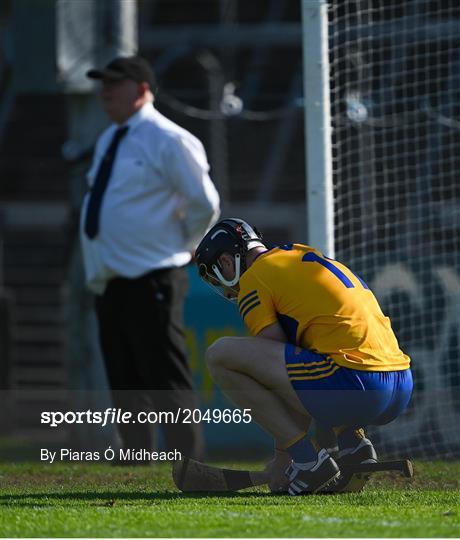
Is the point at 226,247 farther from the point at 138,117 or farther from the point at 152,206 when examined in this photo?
the point at 138,117

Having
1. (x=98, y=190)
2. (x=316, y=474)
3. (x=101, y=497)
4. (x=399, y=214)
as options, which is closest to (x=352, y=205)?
(x=399, y=214)

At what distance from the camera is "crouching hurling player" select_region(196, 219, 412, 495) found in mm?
5383

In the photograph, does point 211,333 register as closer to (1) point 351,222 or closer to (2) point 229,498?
(1) point 351,222

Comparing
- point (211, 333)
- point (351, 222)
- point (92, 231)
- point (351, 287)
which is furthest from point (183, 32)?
point (351, 287)

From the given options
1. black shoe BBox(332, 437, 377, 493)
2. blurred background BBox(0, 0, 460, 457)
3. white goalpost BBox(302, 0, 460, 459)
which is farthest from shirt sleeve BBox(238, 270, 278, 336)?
blurred background BBox(0, 0, 460, 457)

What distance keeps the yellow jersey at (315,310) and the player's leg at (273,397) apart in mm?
110

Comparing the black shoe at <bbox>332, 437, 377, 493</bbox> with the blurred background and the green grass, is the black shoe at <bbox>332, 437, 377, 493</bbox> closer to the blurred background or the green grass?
the green grass

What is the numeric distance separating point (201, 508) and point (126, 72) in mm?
3239

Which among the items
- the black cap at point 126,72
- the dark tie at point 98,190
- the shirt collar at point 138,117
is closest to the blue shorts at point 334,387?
the dark tie at point 98,190

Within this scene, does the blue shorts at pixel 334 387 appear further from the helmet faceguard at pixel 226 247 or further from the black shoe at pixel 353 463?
the helmet faceguard at pixel 226 247

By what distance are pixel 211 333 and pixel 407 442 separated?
2.14 m

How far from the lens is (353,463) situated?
5.58 m

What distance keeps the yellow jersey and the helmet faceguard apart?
12cm

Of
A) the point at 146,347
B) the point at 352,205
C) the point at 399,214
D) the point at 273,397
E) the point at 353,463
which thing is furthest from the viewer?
the point at 399,214
